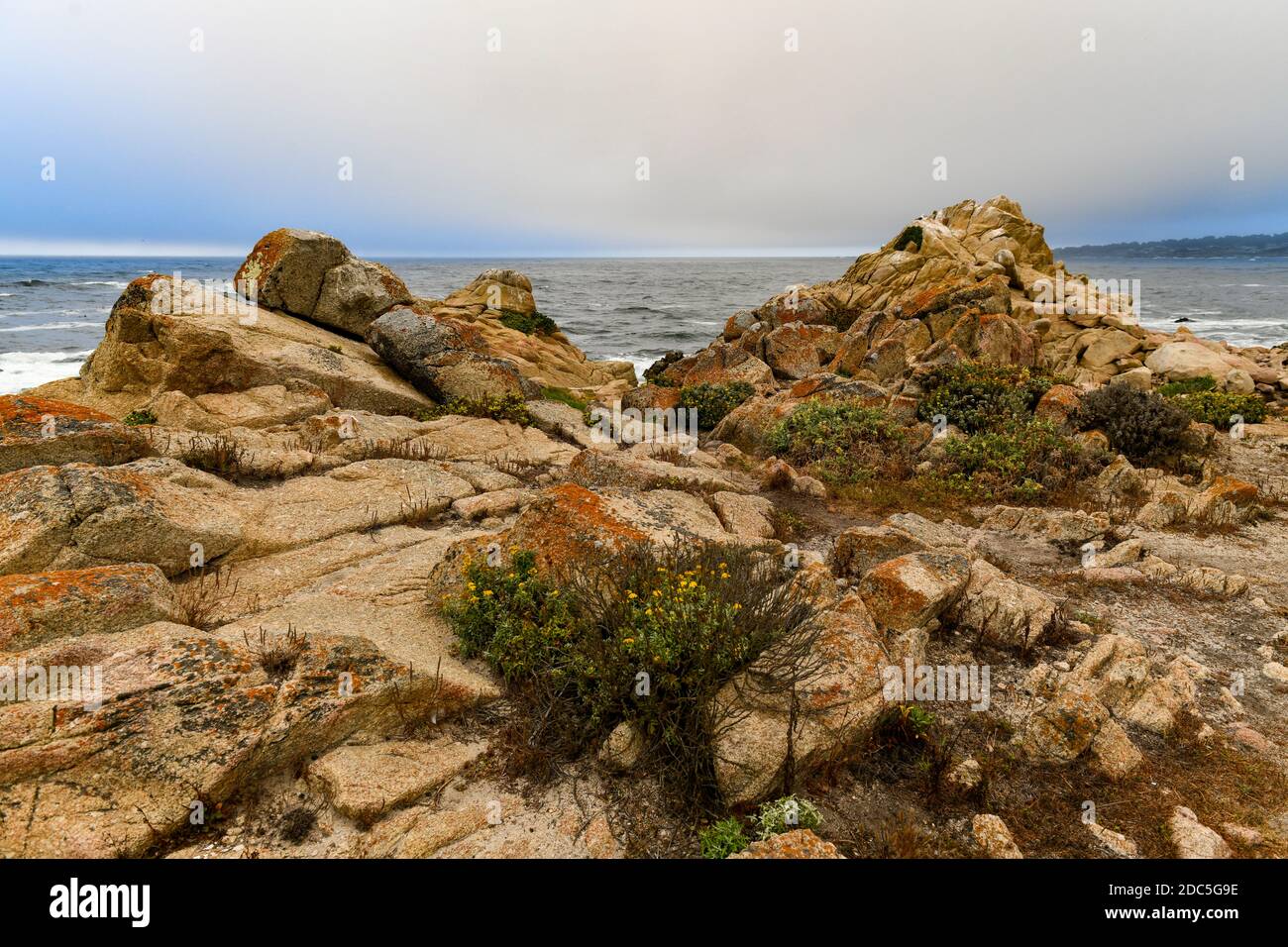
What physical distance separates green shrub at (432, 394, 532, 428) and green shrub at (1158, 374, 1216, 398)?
20501 mm

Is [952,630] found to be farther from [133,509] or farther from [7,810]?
[133,509]

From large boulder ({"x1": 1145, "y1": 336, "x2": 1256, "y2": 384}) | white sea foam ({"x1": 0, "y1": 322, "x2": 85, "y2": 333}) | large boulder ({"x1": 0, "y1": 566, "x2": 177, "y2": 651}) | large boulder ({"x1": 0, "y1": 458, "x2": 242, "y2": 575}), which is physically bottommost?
large boulder ({"x1": 0, "y1": 566, "x2": 177, "y2": 651})

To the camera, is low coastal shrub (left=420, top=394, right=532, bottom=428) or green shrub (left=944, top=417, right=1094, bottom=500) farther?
low coastal shrub (left=420, top=394, right=532, bottom=428)

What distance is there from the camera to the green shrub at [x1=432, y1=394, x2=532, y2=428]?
→ 1616cm

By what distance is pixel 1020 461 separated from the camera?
44.2 ft

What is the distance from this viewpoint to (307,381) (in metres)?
15.0

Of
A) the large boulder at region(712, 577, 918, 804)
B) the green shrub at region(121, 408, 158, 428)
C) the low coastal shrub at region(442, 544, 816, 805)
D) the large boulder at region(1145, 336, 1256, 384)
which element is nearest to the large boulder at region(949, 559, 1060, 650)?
the large boulder at region(712, 577, 918, 804)

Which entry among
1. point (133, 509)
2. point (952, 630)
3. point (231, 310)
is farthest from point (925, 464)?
point (231, 310)

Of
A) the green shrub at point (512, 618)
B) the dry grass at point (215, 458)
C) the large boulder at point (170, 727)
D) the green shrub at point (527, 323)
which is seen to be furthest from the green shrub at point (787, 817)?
the green shrub at point (527, 323)

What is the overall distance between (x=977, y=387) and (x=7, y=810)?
18.5 meters

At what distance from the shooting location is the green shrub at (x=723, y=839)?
424 cm

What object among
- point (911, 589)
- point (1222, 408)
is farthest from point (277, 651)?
point (1222, 408)

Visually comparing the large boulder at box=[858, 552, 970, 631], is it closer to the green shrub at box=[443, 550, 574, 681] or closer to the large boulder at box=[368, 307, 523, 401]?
the green shrub at box=[443, 550, 574, 681]

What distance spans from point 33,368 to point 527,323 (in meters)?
26.7
